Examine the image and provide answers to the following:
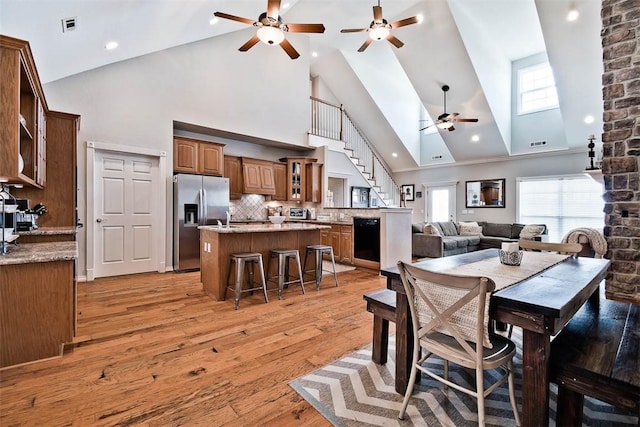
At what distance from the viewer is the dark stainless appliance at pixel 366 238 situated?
5.67m

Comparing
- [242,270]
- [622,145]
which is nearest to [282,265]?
[242,270]

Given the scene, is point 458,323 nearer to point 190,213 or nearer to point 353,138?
point 190,213

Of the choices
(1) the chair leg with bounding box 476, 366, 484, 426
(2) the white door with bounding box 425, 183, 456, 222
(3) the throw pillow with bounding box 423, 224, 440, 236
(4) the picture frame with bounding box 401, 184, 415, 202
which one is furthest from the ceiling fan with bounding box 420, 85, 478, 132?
(1) the chair leg with bounding box 476, 366, 484, 426

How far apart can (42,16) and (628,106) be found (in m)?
5.96

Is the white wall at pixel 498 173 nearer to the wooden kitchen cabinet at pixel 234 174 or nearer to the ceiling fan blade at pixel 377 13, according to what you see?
the ceiling fan blade at pixel 377 13

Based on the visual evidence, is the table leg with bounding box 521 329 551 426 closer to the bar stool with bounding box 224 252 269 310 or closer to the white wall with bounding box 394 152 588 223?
the bar stool with bounding box 224 252 269 310

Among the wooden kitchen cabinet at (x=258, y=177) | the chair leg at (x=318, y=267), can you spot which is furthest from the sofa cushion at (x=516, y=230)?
the wooden kitchen cabinet at (x=258, y=177)

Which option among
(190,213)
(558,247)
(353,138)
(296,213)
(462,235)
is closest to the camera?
(558,247)

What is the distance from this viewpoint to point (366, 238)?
586cm

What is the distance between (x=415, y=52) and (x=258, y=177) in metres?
4.75

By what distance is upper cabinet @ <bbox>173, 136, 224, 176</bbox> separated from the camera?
561 centimetres

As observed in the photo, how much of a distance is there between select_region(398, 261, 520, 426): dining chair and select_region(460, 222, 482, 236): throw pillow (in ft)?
23.3

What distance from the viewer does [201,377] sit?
6.71 feet

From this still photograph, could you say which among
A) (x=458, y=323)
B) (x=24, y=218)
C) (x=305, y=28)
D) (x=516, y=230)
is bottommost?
(x=458, y=323)
